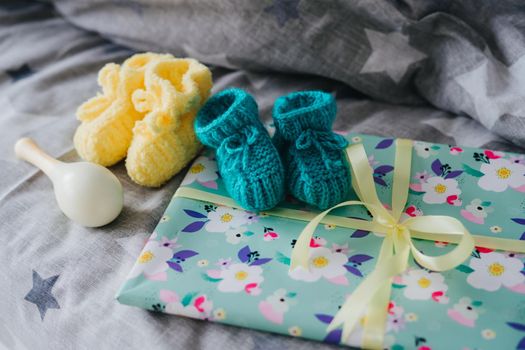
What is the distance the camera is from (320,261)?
0.66 metres

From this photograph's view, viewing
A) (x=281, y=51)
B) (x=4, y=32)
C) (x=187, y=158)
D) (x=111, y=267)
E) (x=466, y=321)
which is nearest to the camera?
(x=466, y=321)

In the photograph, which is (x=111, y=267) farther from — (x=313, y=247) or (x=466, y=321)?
(x=466, y=321)

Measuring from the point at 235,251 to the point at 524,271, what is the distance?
1.11 ft

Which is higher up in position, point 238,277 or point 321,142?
point 321,142

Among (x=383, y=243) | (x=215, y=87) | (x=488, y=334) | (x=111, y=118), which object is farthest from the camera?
(x=215, y=87)

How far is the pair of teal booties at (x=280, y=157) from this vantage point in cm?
70

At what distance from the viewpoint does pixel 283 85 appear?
981 millimetres

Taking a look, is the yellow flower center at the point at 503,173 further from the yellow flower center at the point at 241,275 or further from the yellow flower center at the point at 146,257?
the yellow flower center at the point at 146,257

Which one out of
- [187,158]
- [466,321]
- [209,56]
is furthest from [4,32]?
[466,321]

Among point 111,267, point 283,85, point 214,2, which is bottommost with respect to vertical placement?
point 111,267

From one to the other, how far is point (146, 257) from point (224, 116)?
0.20m

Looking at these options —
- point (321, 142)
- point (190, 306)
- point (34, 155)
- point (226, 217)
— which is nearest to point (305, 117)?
point (321, 142)

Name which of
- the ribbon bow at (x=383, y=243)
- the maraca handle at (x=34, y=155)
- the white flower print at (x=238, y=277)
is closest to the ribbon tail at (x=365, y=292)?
the ribbon bow at (x=383, y=243)

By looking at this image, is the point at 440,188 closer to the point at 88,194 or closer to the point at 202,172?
the point at 202,172
